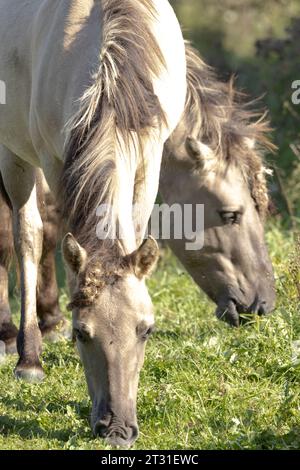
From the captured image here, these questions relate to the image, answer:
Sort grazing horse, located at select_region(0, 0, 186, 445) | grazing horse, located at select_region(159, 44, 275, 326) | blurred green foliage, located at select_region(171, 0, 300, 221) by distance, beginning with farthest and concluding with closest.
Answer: blurred green foliage, located at select_region(171, 0, 300, 221)
grazing horse, located at select_region(159, 44, 275, 326)
grazing horse, located at select_region(0, 0, 186, 445)

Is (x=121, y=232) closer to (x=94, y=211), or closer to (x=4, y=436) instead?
(x=94, y=211)

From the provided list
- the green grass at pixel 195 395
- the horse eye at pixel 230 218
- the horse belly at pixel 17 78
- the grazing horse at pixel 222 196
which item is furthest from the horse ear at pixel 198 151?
the horse belly at pixel 17 78

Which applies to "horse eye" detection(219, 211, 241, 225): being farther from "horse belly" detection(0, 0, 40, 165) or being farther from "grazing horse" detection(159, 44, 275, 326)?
"horse belly" detection(0, 0, 40, 165)

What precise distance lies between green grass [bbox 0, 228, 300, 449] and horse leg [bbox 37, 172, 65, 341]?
2.63 feet

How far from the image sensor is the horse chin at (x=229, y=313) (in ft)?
21.6

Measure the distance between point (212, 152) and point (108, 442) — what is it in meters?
3.08

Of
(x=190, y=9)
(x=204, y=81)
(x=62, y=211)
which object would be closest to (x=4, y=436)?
(x=62, y=211)

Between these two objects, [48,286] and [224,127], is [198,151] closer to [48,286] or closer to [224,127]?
[224,127]

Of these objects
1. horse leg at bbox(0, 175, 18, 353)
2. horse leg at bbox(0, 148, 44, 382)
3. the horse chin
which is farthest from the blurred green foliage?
horse leg at bbox(0, 148, 44, 382)

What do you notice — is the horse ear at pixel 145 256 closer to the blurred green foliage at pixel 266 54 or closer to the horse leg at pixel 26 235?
the horse leg at pixel 26 235

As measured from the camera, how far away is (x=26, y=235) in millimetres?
6227

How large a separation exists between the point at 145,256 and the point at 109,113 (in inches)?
29.8

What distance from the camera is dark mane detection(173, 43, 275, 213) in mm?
6941

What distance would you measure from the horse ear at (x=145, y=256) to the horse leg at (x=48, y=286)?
275cm
